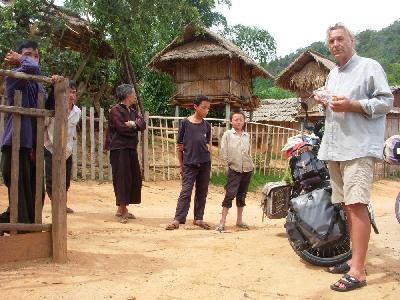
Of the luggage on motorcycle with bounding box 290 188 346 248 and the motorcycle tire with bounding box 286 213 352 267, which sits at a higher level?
the luggage on motorcycle with bounding box 290 188 346 248

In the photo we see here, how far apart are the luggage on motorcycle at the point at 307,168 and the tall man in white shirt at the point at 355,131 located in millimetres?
629

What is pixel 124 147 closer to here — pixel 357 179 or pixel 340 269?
pixel 340 269

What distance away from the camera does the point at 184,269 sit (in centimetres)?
Answer: 338

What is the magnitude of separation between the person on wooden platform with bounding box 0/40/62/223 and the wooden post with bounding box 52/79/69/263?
15 cm

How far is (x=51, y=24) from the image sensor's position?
1151cm

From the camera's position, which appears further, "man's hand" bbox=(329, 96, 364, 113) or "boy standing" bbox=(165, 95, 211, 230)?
"boy standing" bbox=(165, 95, 211, 230)

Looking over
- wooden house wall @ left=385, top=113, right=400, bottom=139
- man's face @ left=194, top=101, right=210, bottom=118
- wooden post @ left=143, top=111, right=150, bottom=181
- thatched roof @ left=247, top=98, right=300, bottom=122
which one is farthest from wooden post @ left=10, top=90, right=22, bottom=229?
thatched roof @ left=247, top=98, right=300, bottom=122

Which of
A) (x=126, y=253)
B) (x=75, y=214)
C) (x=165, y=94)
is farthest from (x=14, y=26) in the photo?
(x=165, y=94)

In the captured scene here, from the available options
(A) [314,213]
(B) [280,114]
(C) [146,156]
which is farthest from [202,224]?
(B) [280,114]

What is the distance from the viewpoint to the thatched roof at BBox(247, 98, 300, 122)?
2609 centimetres

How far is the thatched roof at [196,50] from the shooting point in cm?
1691

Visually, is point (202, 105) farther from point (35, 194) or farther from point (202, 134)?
point (35, 194)

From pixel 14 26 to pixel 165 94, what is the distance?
39.5 ft

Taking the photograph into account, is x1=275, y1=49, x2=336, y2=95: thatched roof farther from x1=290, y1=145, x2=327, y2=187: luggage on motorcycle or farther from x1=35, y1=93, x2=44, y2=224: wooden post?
x1=35, y1=93, x2=44, y2=224: wooden post
